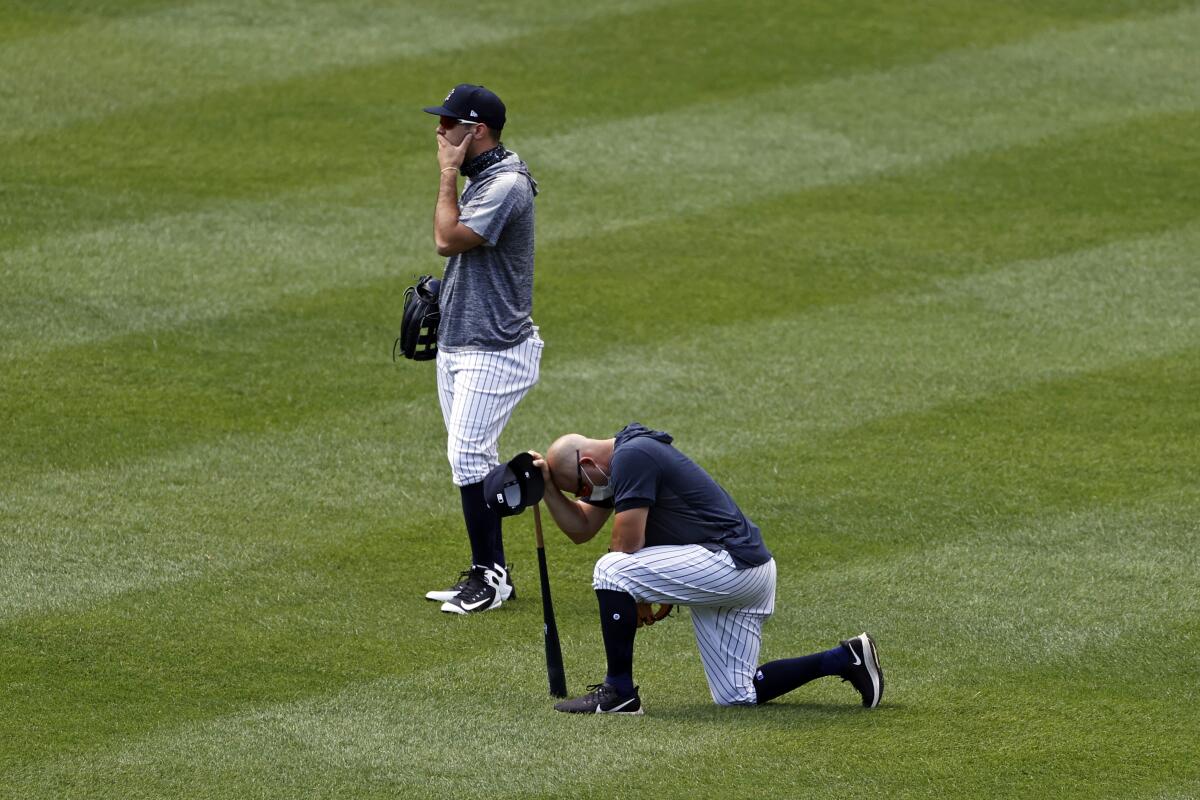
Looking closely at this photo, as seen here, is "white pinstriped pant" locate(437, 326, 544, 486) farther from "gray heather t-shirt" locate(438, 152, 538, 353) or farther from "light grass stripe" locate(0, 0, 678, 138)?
"light grass stripe" locate(0, 0, 678, 138)

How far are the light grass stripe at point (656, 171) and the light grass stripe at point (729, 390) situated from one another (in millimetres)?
1715

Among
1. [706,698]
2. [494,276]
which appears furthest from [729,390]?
[706,698]

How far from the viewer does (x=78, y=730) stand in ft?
21.2

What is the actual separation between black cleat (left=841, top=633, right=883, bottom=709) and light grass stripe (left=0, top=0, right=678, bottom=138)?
30.7ft

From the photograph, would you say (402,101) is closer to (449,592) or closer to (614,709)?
(449,592)

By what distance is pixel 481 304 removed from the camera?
795 centimetres

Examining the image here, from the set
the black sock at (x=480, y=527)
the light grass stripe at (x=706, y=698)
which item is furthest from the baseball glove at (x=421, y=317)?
the light grass stripe at (x=706, y=698)

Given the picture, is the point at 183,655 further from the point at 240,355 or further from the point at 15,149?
the point at 15,149

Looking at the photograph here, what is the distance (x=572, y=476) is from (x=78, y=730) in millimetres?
2070

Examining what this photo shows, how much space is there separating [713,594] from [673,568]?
0.21m

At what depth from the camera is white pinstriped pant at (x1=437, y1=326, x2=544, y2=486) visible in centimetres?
793

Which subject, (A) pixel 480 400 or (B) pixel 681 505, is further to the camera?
(A) pixel 480 400

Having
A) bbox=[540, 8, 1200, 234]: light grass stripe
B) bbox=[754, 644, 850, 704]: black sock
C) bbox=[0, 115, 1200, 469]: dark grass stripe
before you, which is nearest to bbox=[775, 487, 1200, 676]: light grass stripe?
bbox=[754, 644, 850, 704]: black sock

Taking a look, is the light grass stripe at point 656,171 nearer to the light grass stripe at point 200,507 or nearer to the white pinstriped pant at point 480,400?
the light grass stripe at point 200,507
